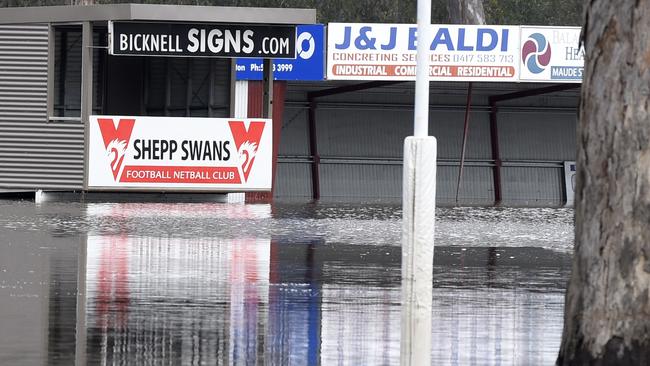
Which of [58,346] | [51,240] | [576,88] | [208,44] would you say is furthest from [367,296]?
[576,88]

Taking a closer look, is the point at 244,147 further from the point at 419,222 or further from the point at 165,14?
the point at 419,222

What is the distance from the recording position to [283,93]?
32406 mm

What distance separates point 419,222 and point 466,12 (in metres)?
35.7

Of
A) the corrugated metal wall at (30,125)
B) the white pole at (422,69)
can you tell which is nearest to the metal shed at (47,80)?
the corrugated metal wall at (30,125)

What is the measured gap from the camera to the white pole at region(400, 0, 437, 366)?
8.36m

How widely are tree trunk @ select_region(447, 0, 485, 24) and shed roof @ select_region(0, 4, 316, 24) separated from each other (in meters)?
16.1

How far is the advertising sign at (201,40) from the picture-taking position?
27812 millimetres

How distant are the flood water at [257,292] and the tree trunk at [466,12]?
21200mm

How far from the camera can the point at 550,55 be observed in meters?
31.3

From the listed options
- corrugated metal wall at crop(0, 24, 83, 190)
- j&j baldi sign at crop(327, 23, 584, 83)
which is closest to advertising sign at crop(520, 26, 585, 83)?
j&j baldi sign at crop(327, 23, 584, 83)

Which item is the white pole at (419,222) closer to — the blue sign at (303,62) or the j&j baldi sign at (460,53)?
the j&j baldi sign at (460,53)

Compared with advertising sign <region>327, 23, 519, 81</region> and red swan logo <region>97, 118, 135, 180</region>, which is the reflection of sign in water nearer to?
advertising sign <region>327, 23, 519, 81</region>

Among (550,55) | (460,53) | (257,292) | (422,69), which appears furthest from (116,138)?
(422,69)

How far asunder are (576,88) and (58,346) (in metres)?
27.0
